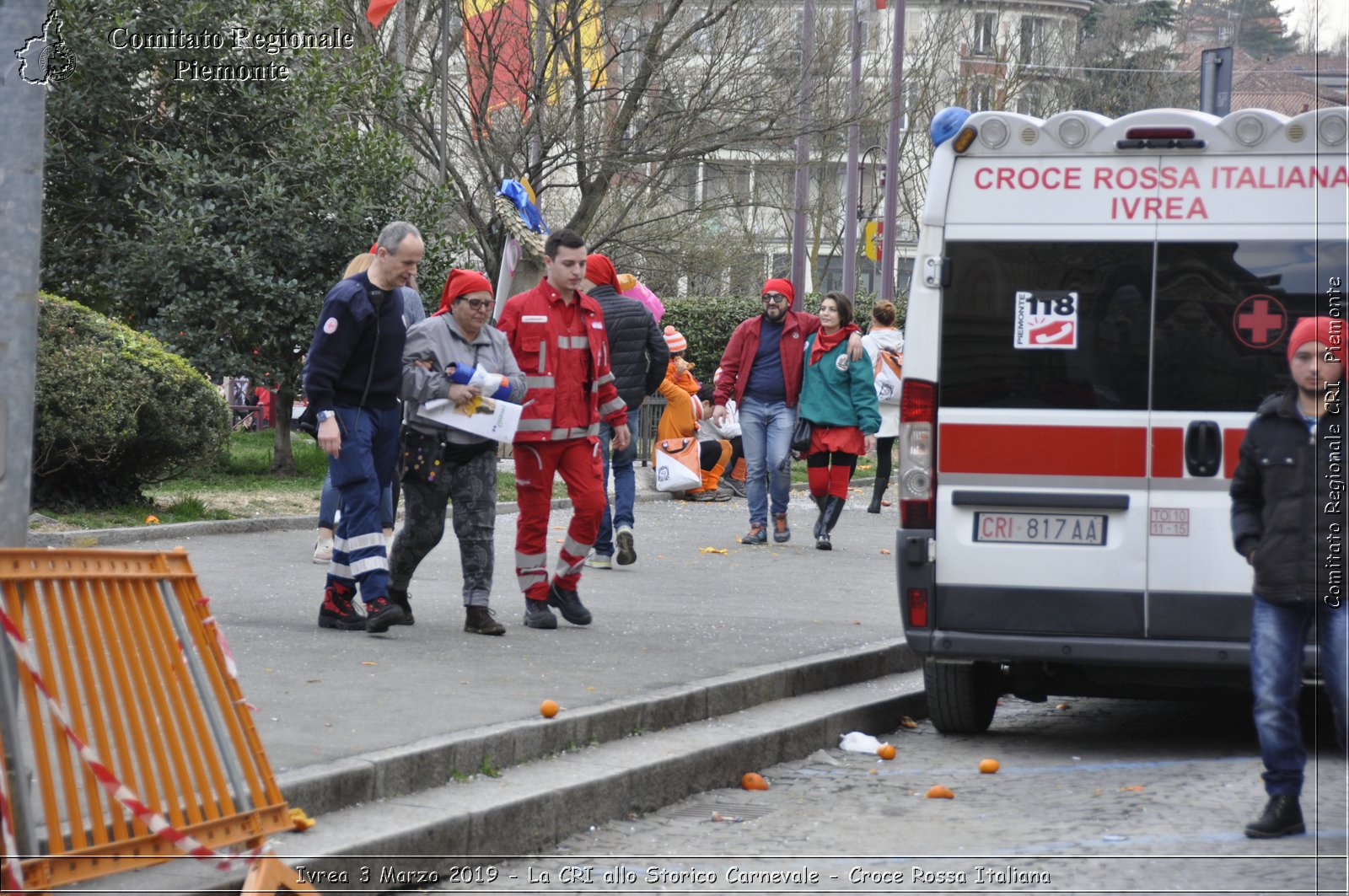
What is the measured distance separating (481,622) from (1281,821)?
152 inches

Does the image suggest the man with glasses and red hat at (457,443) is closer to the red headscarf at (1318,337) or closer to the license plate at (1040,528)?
the license plate at (1040,528)

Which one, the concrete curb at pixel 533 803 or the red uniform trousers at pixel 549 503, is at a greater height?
the red uniform trousers at pixel 549 503

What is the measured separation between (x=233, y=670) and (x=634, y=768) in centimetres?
180

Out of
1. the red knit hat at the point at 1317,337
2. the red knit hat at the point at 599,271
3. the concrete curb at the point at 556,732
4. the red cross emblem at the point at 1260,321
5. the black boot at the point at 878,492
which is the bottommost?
the concrete curb at the point at 556,732

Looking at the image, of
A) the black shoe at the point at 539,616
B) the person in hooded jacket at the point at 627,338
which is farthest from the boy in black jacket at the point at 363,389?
the person in hooded jacket at the point at 627,338

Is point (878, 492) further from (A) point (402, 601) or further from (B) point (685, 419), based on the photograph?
(A) point (402, 601)

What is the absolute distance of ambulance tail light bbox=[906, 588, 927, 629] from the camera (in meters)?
6.91

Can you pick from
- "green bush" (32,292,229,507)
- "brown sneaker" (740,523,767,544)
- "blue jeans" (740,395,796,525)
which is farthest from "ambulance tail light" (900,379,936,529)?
"green bush" (32,292,229,507)

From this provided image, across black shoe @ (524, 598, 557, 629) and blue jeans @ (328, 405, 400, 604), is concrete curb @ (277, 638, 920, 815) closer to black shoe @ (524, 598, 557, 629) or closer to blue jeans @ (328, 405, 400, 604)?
black shoe @ (524, 598, 557, 629)

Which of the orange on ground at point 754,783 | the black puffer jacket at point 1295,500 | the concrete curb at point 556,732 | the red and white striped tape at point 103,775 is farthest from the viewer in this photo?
the orange on ground at point 754,783

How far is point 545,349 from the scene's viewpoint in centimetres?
827

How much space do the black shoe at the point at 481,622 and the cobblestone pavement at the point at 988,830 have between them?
69.8 inches

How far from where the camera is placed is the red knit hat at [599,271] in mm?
10336

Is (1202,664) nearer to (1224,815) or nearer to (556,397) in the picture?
(1224,815)
